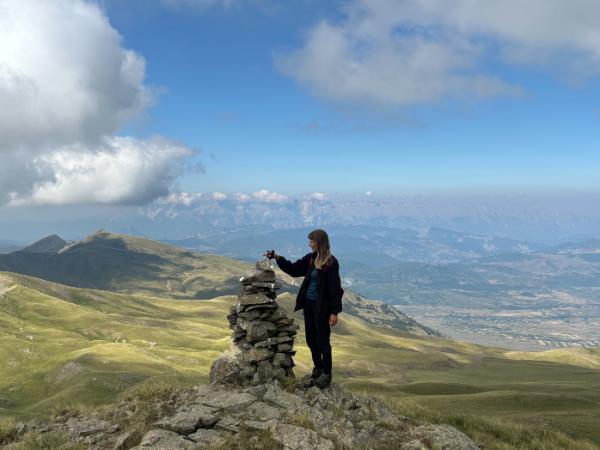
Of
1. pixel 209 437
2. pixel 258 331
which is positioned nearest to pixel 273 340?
pixel 258 331

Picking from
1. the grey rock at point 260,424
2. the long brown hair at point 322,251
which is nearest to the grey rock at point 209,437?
the grey rock at point 260,424

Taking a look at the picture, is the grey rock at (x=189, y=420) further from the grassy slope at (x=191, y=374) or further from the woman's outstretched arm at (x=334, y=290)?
the grassy slope at (x=191, y=374)

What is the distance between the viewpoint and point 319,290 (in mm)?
18188

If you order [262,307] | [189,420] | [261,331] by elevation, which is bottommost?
[189,420]

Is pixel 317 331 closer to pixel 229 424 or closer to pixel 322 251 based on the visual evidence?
pixel 322 251

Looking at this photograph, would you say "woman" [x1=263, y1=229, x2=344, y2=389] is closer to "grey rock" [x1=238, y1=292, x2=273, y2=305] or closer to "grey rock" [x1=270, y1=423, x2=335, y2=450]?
"grey rock" [x1=238, y1=292, x2=273, y2=305]

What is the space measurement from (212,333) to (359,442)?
18086 centimetres

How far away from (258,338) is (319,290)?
5.33 m

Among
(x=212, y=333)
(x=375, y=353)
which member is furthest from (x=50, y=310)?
(x=375, y=353)

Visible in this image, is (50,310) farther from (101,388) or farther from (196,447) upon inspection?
(196,447)

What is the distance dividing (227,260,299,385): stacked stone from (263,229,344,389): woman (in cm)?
281

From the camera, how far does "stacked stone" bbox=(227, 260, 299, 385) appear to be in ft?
69.8

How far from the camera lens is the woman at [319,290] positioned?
18156 millimetres

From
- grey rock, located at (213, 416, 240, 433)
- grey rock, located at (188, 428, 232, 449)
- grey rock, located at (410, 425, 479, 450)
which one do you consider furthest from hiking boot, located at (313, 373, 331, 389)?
grey rock, located at (188, 428, 232, 449)
